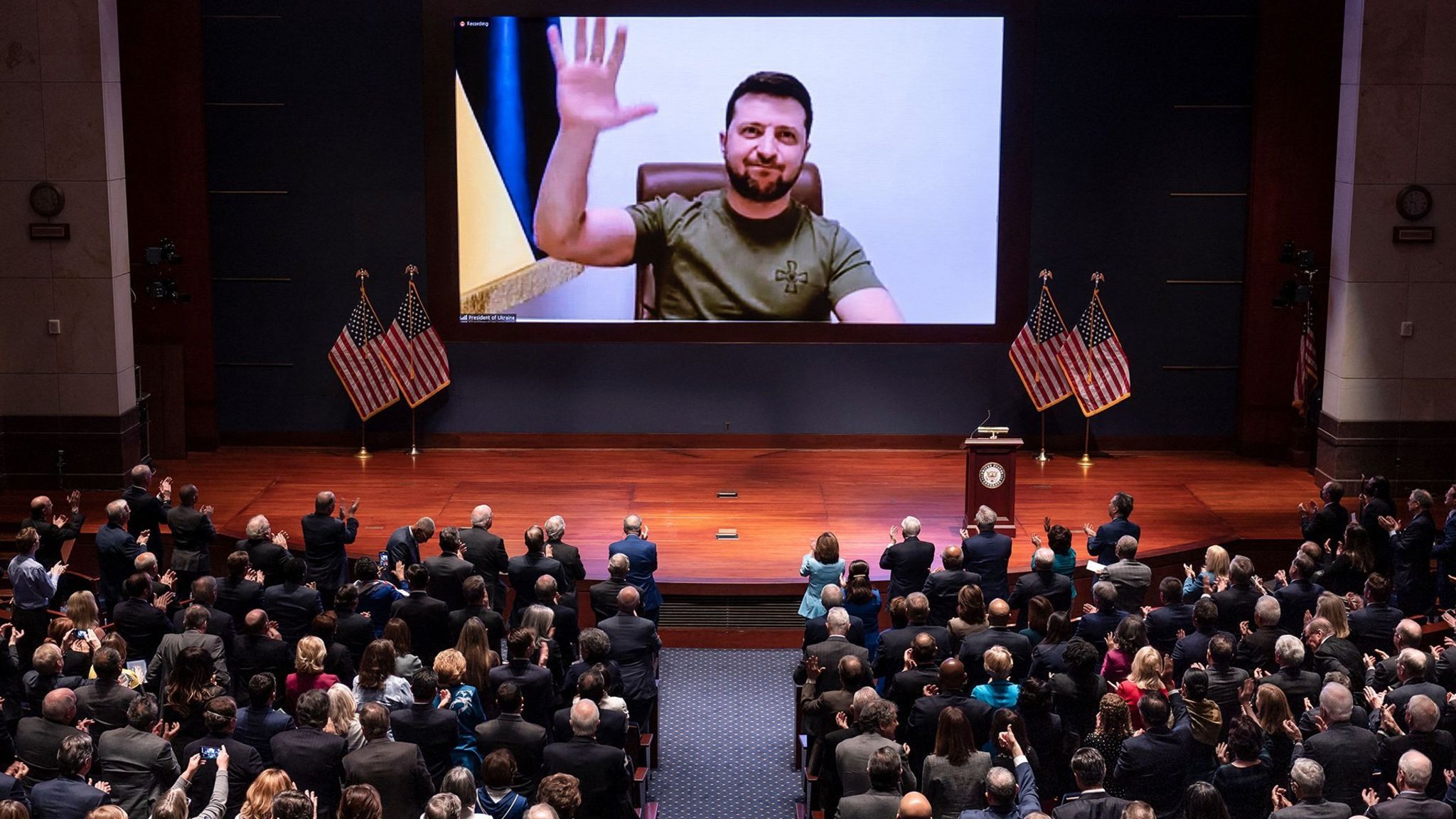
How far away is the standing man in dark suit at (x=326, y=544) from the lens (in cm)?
1025

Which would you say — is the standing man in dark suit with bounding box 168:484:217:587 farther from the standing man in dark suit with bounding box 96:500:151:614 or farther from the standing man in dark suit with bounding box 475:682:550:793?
the standing man in dark suit with bounding box 475:682:550:793

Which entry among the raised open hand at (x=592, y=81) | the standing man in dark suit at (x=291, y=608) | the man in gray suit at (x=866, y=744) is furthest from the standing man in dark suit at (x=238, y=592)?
the raised open hand at (x=592, y=81)

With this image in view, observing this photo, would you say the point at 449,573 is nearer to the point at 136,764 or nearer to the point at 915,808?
the point at 136,764

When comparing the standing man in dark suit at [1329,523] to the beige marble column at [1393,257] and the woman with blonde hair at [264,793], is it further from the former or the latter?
the woman with blonde hair at [264,793]

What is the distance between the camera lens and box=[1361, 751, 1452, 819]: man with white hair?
6.46 metres

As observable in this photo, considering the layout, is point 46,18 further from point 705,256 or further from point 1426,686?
point 1426,686

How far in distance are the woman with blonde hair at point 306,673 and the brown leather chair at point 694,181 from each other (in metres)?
7.50

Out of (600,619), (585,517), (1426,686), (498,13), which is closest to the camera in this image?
(1426,686)

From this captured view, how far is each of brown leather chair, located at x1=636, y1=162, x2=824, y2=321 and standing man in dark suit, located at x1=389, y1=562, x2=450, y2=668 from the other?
630 centimetres

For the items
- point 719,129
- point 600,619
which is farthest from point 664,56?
point 600,619

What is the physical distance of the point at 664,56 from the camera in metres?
14.4

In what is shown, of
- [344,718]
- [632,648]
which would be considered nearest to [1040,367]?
[632,648]

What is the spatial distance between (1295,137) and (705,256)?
17.4 feet

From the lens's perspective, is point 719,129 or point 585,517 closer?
point 585,517
